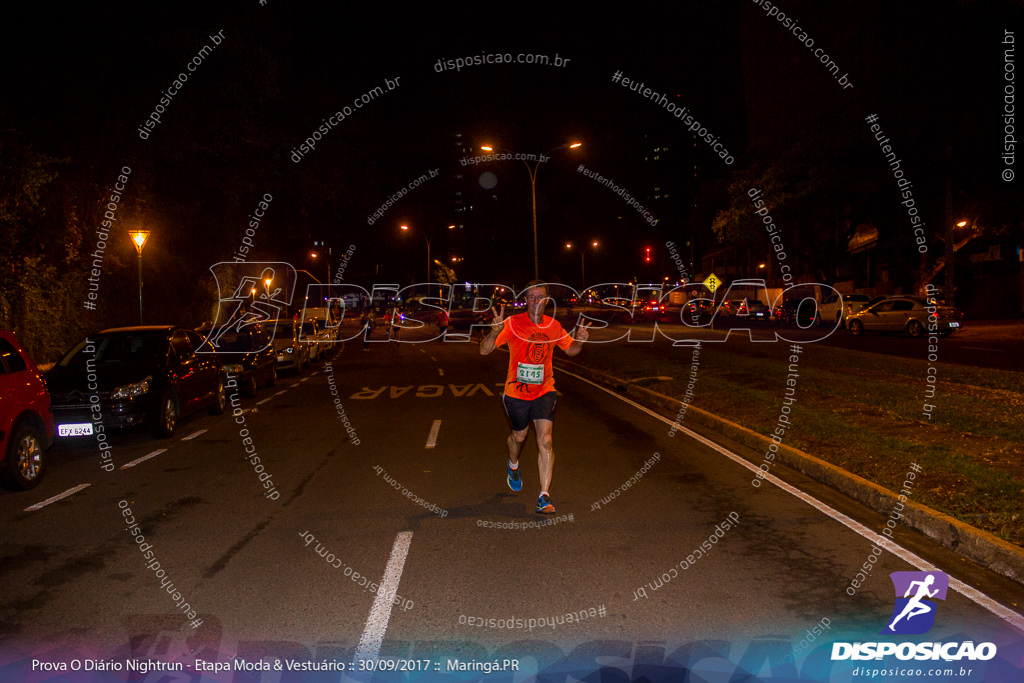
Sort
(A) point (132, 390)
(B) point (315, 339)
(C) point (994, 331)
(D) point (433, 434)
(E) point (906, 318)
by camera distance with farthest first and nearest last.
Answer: (E) point (906, 318)
(C) point (994, 331)
(B) point (315, 339)
(D) point (433, 434)
(A) point (132, 390)

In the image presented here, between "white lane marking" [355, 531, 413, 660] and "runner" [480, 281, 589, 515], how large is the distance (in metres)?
1.43

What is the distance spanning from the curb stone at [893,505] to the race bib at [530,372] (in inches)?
134

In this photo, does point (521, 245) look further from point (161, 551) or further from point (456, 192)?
point (161, 551)

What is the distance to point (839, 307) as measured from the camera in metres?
39.4

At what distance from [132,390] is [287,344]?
10.8 metres

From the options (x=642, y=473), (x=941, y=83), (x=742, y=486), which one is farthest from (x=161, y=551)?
(x=941, y=83)

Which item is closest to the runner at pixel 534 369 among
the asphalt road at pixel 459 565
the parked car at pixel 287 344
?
the asphalt road at pixel 459 565

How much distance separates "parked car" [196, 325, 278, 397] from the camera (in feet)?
51.7

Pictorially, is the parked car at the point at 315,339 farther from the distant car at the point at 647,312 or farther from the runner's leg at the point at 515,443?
the distant car at the point at 647,312

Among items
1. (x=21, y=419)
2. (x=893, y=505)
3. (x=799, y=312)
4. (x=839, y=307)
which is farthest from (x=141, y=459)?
(x=799, y=312)

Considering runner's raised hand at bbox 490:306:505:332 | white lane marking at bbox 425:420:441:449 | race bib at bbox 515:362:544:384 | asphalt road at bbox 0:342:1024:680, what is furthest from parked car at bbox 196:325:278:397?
race bib at bbox 515:362:544:384

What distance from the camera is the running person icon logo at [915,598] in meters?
4.47

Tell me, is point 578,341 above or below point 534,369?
above

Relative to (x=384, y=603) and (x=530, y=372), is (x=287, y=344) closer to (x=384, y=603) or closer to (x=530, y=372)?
(x=530, y=372)
